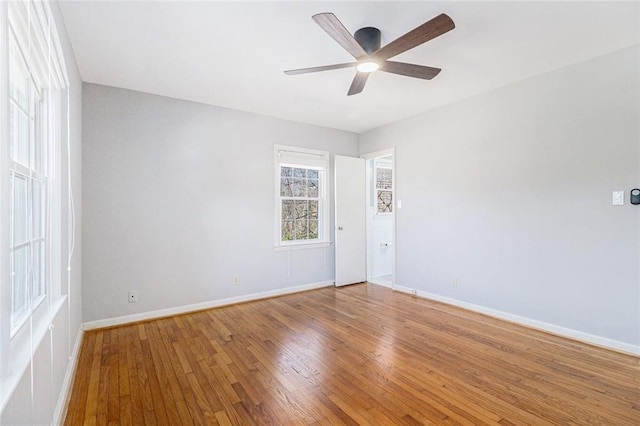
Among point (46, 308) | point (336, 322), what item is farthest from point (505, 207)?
point (46, 308)

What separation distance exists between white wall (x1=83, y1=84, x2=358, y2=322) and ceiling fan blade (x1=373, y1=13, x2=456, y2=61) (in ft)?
8.25

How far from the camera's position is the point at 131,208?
11.4ft

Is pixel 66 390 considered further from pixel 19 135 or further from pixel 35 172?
pixel 19 135

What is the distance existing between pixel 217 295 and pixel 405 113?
3683mm

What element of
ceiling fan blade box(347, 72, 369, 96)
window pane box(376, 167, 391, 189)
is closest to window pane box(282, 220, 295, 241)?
window pane box(376, 167, 391, 189)

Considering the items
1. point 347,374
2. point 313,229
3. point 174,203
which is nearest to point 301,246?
point 313,229

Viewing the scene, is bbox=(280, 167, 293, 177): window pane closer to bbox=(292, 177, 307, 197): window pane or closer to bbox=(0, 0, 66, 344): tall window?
bbox=(292, 177, 307, 197): window pane

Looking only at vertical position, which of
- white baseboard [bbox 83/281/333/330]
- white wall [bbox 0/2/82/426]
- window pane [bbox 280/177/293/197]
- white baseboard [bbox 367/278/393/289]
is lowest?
white baseboard [bbox 367/278/393/289]

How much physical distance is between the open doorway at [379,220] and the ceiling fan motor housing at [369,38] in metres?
2.93

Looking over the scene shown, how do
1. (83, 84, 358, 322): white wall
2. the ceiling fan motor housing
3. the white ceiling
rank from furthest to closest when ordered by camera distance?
(83, 84, 358, 322): white wall
the ceiling fan motor housing
the white ceiling

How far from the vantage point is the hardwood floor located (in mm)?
1877

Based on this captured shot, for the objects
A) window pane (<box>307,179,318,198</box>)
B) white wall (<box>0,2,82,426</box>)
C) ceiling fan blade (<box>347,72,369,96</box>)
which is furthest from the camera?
window pane (<box>307,179,318,198</box>)

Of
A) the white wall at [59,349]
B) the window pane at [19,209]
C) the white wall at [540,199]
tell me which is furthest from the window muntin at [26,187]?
the white wall at [540,199]

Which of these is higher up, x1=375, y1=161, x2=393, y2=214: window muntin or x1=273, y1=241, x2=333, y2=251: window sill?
x1=375, y1=161, x2=393, y2=214: window muntin
